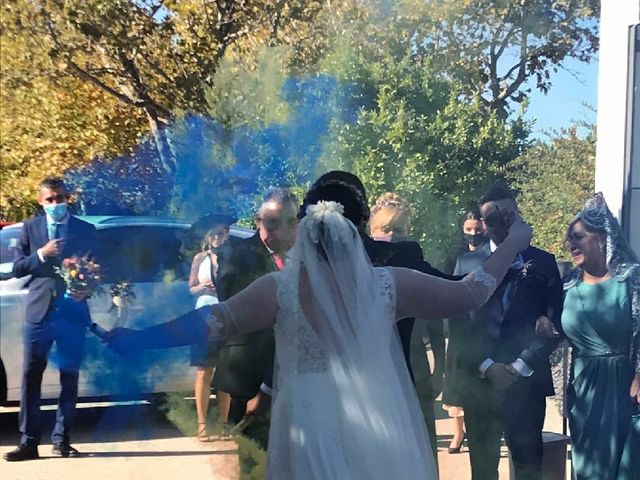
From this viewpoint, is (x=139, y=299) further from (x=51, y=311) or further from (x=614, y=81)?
(x=614, y=81)

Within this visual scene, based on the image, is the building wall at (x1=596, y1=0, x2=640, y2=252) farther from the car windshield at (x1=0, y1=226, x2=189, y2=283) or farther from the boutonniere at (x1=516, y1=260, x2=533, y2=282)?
the car windshield at (x1=0, y1=226, x2=189, y2=283)

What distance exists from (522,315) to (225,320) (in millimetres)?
1759

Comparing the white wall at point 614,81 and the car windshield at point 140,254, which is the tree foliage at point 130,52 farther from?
the white wall at point 614,81

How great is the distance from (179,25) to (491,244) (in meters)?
1.63

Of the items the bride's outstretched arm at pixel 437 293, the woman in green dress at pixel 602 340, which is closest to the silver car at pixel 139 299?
the bride's outstretched arm at pixel 437 293

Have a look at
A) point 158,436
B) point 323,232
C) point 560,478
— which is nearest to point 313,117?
point 323,232

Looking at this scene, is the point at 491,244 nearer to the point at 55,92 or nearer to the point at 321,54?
the point at 321,54

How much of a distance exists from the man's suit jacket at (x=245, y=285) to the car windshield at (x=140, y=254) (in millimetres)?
176

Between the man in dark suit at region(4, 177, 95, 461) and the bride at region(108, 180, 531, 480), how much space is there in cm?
102

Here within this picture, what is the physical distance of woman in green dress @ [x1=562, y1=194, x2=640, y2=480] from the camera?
3.63 m

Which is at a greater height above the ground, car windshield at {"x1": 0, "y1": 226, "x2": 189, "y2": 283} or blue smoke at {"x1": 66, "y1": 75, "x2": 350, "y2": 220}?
blue smoke at {"x1": 66, "y1": 75, "x2": 350, "y2": 220}

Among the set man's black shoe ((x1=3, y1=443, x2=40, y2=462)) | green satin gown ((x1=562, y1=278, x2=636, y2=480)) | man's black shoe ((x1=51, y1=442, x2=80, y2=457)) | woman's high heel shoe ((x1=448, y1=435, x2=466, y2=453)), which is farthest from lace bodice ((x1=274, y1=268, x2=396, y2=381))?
man's black shoe ((x1=3, y1=443, x2=40, y2=462))

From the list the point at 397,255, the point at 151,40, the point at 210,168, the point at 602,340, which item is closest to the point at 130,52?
the point at 151,40

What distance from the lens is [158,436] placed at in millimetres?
3830
